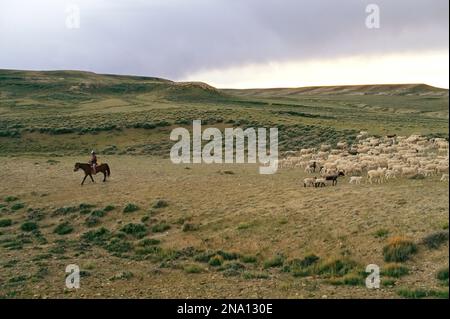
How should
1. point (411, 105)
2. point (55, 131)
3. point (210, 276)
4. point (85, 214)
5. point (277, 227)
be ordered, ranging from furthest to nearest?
point (411, 105)
point (55, 131)
point (85, 214)
point (277, 227)
point (210, 276)

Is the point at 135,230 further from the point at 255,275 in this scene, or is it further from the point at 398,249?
the point at 398,249

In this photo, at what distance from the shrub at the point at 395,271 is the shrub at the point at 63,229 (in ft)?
38.8

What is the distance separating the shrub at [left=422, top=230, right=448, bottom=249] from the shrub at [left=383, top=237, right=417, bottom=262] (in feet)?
1.21

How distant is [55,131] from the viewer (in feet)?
171

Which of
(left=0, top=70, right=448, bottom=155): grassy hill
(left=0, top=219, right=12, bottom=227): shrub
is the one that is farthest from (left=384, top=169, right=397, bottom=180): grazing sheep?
(left=0, top=70, right=448, bottom=155): grassy hill

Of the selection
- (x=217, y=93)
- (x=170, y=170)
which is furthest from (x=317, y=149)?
(x=217, y=93)

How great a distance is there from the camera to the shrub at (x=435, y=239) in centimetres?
1276

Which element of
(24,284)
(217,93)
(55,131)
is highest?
(217,93)

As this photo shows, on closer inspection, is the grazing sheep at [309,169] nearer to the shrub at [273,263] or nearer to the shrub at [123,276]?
the shrub at [273,263]

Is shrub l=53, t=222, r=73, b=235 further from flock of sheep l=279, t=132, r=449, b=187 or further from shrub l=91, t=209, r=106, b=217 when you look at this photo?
flock of sheep l=279, t=132, r=449, b=187

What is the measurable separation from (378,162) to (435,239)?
1385cm

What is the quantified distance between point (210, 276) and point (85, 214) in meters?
9.14

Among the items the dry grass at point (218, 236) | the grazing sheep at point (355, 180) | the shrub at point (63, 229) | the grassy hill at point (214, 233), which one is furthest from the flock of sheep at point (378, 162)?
the shrub at point (63, 229)
